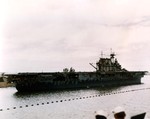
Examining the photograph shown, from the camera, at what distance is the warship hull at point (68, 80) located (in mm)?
68750

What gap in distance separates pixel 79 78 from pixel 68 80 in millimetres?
3816

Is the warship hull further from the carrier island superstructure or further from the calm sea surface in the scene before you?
the calm sea surface

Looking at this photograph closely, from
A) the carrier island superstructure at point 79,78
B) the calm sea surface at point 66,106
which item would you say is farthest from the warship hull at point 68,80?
the calm sea surface at point 66,106

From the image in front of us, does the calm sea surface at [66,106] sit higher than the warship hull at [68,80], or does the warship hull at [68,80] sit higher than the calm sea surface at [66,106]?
the warship hull at [68,80]

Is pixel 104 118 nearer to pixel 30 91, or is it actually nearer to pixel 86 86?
pixel 30 91

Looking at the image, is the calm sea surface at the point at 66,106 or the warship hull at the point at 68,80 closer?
the calm sea surface at the point at 66,106

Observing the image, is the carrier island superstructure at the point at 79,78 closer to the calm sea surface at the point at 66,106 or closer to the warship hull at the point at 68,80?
the warship hull at the point at 68,80

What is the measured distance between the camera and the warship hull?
226ft

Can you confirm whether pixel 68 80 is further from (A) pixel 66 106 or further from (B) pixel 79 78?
(A) pixel 66 106

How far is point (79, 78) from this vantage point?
80.1 metres

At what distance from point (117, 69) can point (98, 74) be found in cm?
1486

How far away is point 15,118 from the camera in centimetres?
3200

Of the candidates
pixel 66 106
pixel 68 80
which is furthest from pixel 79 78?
pixel 66 106

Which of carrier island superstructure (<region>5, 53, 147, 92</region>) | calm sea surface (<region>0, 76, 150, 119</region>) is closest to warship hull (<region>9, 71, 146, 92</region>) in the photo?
carrier island superstructure (<region>5, 53, 147, 92</region>)
